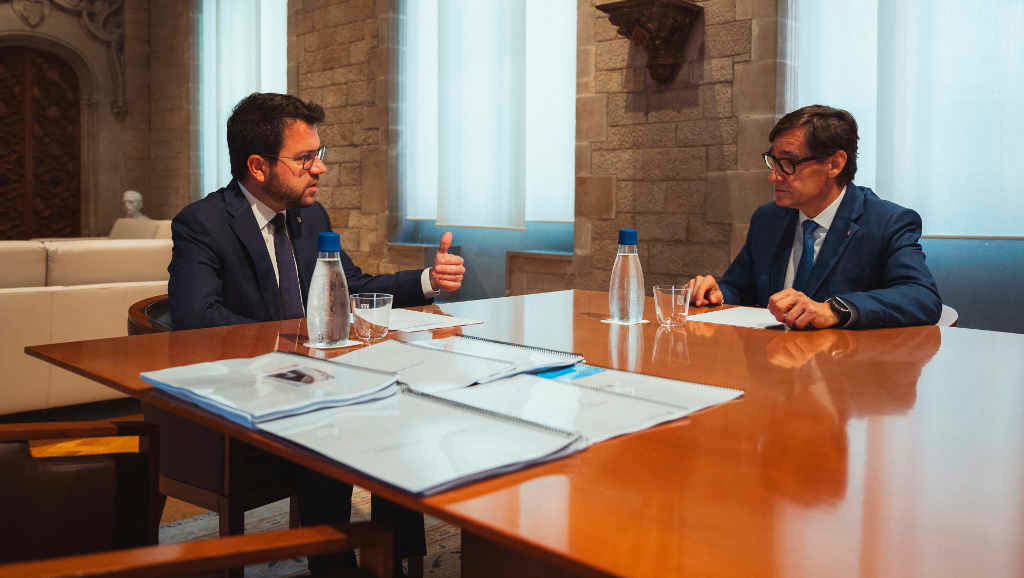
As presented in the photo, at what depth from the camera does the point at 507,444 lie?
2.97 ft

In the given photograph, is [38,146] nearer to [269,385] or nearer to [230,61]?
[230,61]

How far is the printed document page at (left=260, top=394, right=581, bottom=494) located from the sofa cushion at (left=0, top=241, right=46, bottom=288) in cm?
316

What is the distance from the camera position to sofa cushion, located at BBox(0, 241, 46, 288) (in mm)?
3580

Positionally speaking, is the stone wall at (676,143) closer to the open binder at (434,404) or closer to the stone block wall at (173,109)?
the open binder at (434,404)

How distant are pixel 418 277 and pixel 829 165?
119cm

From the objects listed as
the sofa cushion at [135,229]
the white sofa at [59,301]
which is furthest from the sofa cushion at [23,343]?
the sofa cushion at [135,229]

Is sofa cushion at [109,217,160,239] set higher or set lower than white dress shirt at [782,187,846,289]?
higher

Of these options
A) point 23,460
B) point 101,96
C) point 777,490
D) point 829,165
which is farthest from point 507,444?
point 101,96

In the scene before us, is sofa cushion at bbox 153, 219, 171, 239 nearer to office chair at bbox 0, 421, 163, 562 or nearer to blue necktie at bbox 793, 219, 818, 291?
blue necktie at bbox 793, 219, 818, 291

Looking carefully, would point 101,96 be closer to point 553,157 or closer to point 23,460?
point 553,157

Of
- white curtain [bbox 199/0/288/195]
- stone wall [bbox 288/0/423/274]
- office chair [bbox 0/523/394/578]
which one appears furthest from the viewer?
white curtain [bbox 199/0/288/195]

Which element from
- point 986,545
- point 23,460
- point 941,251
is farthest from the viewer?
point 941,251

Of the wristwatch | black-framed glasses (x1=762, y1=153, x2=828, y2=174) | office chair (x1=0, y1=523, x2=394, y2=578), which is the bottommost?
office chair (x1=0, y1=523, x2=394, y2=578)

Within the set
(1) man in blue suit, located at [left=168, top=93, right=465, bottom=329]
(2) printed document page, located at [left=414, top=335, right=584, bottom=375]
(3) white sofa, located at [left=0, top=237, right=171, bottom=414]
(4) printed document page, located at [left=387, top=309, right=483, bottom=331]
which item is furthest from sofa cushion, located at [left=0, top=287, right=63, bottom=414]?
(2) printed document page, located at [left=414, top=335, right=584, bottom=375]
